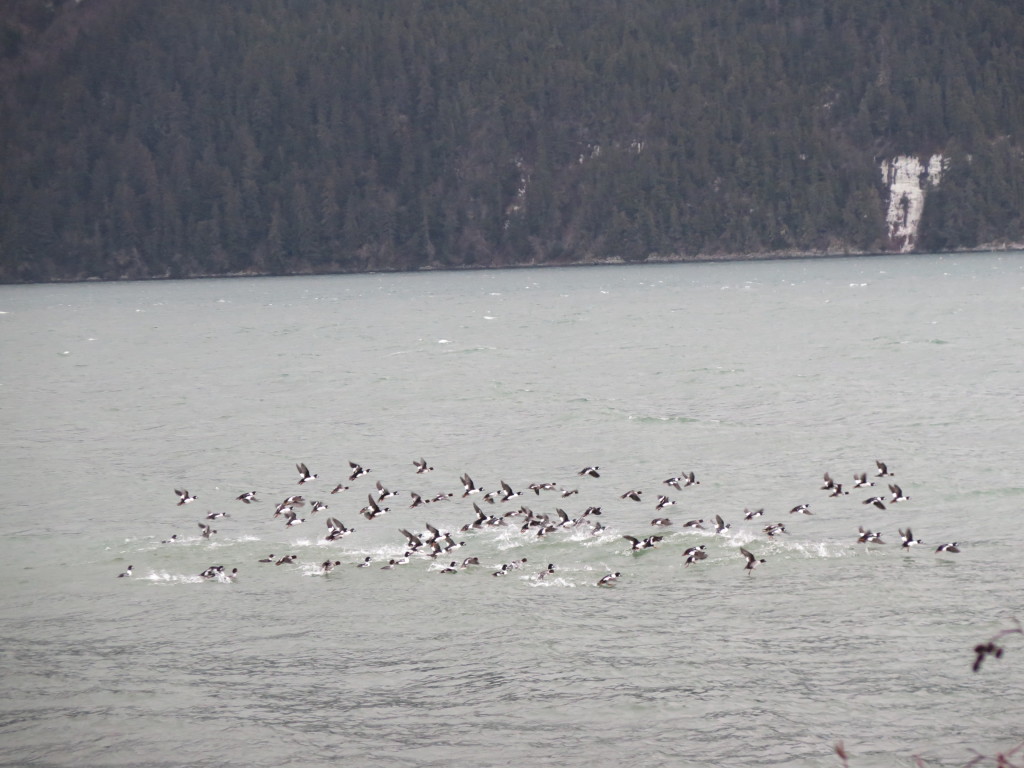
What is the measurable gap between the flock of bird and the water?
26 cm

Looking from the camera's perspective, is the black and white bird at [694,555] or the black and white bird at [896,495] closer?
the black and white bird at [694,555]

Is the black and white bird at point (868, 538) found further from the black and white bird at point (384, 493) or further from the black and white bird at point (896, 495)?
the black and white bird at point (384, 493)

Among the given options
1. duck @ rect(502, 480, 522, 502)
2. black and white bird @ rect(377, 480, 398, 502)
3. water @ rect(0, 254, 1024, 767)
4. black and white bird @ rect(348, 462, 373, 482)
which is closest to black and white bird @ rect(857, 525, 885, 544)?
water @ rect(0, 254, 1024, 767)

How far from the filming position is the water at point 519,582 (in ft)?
61.0

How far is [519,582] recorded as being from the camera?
25312 mm


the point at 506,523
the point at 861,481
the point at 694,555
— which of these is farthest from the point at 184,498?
the point at 861,481

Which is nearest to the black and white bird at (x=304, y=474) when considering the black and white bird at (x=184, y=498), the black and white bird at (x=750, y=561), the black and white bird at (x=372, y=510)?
the black and white bird at (x=372, y=510)

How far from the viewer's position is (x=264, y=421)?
51.0 metres

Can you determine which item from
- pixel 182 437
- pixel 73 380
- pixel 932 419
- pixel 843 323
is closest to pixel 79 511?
pixel 182 437

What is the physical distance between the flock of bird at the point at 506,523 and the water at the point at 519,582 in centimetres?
26

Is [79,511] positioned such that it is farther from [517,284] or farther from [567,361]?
[517,284]

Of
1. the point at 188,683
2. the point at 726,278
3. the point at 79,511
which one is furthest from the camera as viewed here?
the point at 726,278

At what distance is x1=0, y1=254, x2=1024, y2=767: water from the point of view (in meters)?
18.6

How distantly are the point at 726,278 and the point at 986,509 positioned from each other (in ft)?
501
